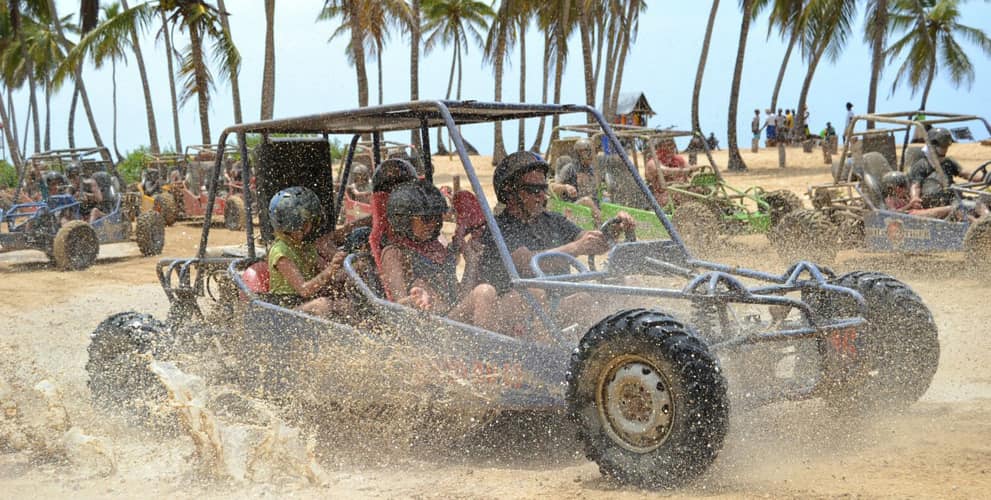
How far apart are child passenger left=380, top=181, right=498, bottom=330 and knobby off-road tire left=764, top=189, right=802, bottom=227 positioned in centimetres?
934

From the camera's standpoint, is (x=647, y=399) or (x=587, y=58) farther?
(x=587, y=58)

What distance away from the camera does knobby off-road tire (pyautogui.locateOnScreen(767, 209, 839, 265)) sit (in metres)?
12.5

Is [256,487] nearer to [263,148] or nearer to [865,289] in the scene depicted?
[263,148]

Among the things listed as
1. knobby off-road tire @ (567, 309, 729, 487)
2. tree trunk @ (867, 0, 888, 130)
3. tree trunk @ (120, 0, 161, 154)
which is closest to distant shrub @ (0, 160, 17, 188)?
tree trunk @ (120, 0, 161, 154)

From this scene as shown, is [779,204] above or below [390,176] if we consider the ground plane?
below

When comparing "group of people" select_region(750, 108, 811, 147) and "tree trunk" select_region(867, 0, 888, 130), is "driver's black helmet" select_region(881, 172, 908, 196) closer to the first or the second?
"tree trunk" select_region(867, 0, 888, 130)

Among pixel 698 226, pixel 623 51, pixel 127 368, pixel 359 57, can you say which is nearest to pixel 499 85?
pixel 623 51

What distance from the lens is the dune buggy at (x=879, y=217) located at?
11.5 m

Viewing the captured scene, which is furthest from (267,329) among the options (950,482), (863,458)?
(950,482)

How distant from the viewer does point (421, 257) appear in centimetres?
549

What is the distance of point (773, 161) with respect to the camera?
106 ft

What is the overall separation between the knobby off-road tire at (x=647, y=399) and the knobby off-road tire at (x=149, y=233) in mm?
12842

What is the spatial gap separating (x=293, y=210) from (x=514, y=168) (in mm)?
1179

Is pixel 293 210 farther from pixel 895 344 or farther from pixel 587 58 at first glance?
pixel 587 58
